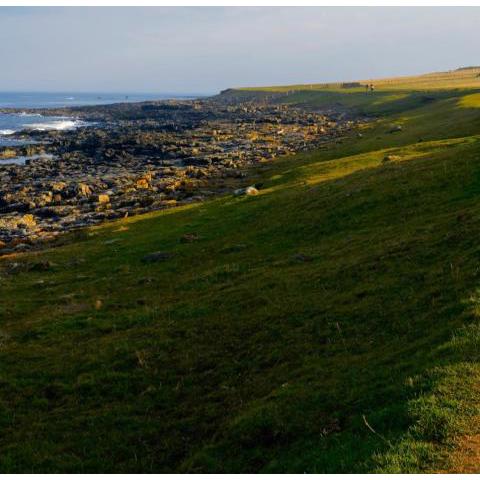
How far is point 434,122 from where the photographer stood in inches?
3607

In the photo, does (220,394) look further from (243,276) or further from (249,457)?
(243,276)

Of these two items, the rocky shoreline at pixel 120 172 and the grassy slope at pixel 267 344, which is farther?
the rocky shoreline at pixel 120 172

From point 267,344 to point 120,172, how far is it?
66.0 metres

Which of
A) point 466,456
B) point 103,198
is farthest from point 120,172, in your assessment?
point 466,456

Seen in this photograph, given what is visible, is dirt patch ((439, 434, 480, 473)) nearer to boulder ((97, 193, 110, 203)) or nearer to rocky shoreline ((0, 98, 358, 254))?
rocky shoreline ((0, 98, 358, 254))

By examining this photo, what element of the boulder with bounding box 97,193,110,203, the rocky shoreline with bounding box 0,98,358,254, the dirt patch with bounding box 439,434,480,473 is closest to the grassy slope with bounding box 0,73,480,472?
the dirt patch with bounding box 439,434,480,473

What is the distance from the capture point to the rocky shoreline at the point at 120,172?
56156 millimetres

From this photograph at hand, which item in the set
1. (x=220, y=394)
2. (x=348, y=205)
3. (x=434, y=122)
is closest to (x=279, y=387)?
(x=220, y=394)

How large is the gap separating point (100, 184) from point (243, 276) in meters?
47.2

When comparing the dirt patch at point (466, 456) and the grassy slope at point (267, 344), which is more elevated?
the dirt patch at point (466, 456)

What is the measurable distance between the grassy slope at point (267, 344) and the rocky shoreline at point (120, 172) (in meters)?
18.4

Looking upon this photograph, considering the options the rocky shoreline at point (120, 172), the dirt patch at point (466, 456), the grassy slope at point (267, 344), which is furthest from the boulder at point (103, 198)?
the dirt patch at point (466, 456)

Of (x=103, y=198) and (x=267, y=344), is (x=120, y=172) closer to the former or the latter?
(x=103, y=198)

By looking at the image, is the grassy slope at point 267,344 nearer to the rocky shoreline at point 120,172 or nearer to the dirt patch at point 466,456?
the dirt patch at point 466,456
